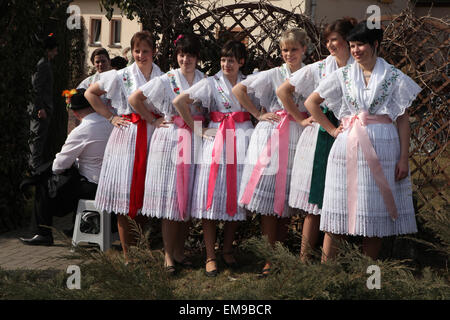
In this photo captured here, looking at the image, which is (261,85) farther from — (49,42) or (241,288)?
(49,42)

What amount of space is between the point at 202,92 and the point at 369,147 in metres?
1.34

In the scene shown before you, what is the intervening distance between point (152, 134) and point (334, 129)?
1487mm

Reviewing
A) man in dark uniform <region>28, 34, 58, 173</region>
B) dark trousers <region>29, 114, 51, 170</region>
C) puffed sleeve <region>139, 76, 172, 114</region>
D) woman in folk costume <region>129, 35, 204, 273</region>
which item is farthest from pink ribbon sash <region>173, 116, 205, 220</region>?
dark trousers <region>29, 114, 51, 170</region>

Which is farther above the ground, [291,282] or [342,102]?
[342,102]

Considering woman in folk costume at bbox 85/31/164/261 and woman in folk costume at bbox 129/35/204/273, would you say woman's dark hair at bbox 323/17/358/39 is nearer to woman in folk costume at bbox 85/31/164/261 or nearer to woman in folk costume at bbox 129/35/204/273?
woman in folk costume at bbox 129/35/204/273

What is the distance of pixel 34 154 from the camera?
24.4ft

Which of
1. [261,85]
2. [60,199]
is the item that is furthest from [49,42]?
[261,85]

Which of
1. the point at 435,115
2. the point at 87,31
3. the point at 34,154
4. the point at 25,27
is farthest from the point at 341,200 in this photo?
the point at 87,31

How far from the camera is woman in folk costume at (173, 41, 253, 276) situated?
441cm

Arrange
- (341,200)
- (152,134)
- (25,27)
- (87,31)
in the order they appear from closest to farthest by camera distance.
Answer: (341,200) < (152,134) < (25,27) < (87,31)

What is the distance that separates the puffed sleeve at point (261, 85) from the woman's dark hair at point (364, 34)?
80cm

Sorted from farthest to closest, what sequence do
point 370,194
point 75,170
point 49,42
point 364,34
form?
1. point 49,42
2. point 75,170
3. point 370,194
4. point 364,34

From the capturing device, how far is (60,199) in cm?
543
